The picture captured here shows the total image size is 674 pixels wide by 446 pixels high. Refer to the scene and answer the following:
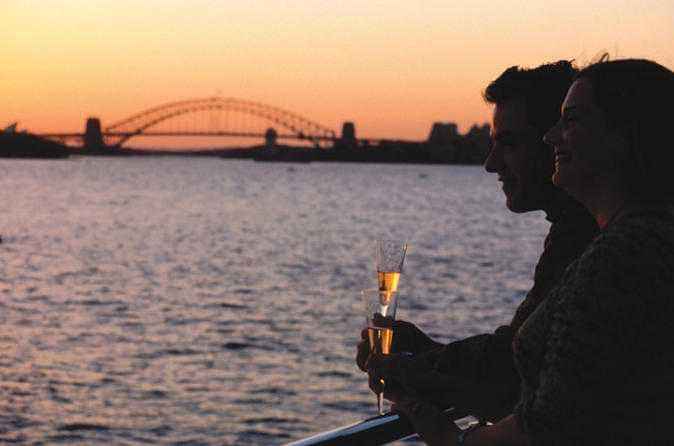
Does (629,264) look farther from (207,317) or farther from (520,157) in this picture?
(207,317)

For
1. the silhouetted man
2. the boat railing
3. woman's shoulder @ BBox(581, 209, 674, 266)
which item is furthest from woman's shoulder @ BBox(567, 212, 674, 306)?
the silhouetted man

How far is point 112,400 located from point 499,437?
13172mm

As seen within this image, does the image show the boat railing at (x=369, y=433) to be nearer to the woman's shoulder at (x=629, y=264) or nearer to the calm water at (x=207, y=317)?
the woman's shoulder at (x=629, y=264)

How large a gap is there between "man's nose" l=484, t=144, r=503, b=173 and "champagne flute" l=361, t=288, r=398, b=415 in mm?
345

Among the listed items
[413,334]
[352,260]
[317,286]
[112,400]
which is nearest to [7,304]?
[317,286]

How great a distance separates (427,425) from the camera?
185 centimetres

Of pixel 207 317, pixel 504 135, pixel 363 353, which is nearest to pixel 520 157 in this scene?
pixel 504 135

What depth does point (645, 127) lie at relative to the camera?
1588mm

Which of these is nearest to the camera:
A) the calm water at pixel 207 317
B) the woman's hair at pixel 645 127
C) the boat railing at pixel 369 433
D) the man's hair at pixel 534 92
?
the woman's hair at pixel 645 127

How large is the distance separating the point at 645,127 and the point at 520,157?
2.20ft

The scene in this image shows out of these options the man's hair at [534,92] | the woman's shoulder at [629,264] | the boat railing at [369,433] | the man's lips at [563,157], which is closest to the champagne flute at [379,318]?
the boat railing at [369,433]

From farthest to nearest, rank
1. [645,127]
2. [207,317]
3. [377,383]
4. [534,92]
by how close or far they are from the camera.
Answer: [207,317] → [534,92] → [377,383] → [645,127]

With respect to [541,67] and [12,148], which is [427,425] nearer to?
[541,67]

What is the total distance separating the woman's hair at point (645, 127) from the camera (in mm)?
1588
